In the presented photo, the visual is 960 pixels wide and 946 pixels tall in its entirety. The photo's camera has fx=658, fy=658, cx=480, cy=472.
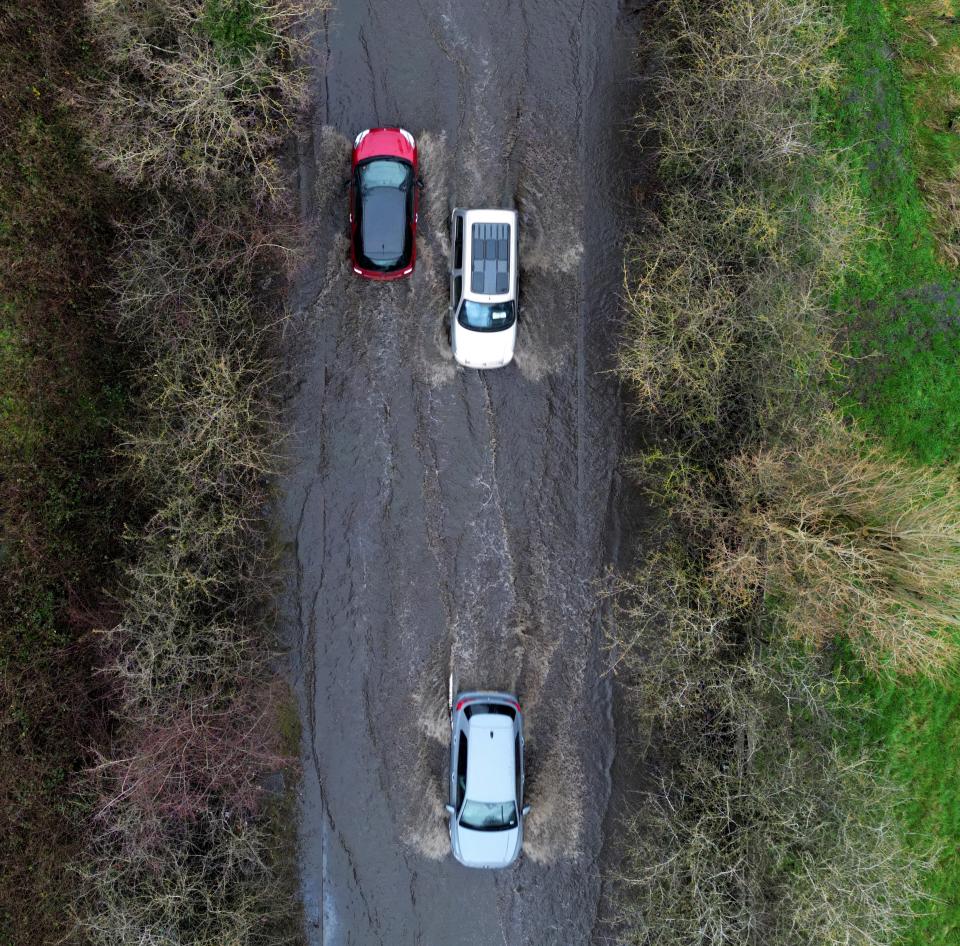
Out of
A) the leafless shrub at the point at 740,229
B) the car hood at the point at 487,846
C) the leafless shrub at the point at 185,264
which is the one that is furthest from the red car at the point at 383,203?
the car hood at the point at 487,846

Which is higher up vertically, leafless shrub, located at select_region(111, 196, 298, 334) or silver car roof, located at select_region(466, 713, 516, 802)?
leafless shrub, located at select_region(111, 196, 298, 334)

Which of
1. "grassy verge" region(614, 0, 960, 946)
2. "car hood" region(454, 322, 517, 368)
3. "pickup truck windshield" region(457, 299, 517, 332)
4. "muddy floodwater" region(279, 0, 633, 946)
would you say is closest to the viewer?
"grassy verge" region(614, 0, 960, 946)

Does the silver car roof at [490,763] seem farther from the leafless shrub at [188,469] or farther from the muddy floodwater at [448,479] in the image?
the leafless shrub at [188,469]

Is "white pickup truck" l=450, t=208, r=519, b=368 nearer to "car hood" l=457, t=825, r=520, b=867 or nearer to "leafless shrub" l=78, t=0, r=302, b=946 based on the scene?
"leafless shrub" l=78, t=0, r=302, b=946

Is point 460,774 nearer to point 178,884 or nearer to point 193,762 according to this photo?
point 193,762

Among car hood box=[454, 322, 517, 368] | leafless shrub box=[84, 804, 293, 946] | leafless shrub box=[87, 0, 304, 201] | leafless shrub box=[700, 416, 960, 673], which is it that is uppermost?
leafless shrub box=[87, 0, 304, 201]

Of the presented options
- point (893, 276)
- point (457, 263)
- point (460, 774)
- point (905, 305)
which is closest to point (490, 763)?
point (460, 774)

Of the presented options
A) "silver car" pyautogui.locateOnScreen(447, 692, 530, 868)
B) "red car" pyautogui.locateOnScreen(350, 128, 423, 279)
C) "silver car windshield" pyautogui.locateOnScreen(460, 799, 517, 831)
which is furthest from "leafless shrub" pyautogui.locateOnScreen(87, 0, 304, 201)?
"silver car windshield" pyautogui.locateOnScreen(460, 799, 517, 831)

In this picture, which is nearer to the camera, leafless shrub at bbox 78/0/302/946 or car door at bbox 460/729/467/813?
leafless shrub at bbox 78/0/302/946
